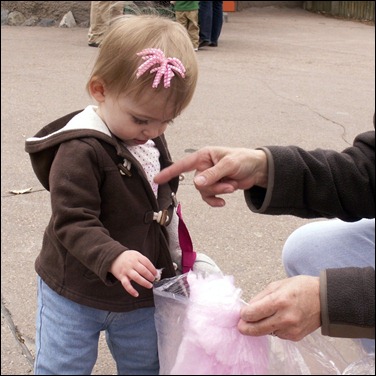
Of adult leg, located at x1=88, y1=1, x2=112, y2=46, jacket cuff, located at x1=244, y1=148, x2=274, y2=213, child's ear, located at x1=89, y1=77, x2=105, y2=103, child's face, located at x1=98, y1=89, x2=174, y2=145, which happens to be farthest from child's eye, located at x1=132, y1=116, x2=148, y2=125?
adult leg, located at x1=88, y1=1, x2=112, y2=46

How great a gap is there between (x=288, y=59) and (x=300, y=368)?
6.36 metres

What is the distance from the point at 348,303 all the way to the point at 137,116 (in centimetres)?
61

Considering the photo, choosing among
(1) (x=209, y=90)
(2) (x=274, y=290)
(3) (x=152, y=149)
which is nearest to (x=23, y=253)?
(3) (x=152, y=149)

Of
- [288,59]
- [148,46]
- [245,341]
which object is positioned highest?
[148,46]

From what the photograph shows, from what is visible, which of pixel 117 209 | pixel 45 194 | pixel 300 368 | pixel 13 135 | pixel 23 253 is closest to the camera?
pixel 300 368

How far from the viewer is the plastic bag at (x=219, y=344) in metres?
1.14

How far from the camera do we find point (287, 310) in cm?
136

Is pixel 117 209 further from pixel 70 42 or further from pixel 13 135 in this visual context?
pixel 70 42

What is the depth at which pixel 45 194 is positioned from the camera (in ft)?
10.8

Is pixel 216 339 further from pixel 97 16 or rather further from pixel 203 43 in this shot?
pixel 203 43

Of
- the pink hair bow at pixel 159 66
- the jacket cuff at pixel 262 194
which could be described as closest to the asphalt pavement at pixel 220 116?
the jacket cuff at pixel 262 194

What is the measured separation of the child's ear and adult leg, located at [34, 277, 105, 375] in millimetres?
457

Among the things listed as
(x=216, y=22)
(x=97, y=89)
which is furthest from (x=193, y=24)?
(x=97, y=89)

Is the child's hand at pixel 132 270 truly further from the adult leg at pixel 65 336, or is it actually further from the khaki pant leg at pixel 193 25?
the khaki pant leg at pixel 193 25
